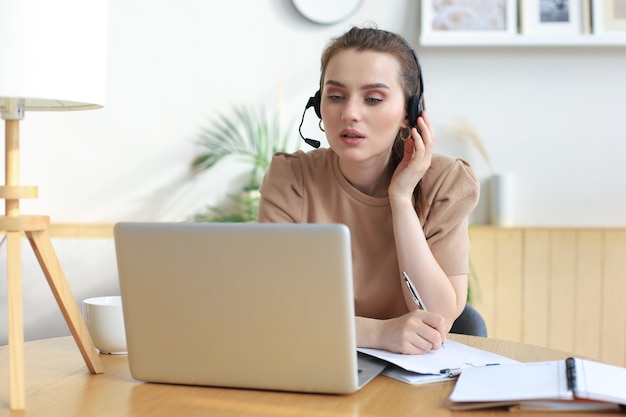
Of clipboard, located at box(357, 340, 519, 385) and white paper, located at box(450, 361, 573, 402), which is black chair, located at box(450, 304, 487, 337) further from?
white paper, located at box(450, 361, 573, 402)

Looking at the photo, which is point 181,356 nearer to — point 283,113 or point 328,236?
point 328,236

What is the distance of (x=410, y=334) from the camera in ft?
4.48

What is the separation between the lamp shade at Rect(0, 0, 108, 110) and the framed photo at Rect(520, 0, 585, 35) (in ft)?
7.05

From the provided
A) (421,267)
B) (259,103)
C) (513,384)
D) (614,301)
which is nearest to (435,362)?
(513,384)

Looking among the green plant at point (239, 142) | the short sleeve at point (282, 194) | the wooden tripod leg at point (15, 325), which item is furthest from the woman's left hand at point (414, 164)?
the green plant at point (239, 142)

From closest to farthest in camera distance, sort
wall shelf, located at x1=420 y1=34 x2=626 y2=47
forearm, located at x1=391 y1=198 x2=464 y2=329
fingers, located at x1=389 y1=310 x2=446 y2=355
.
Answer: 1. fingers, located at x1=389 y1=310 x2=446 y2=355
2. forearm, located at x1=391 y1=198 x2=464 y2=329
3. wall shelf, located at x1=420 y1=34 x2=626 y2=47

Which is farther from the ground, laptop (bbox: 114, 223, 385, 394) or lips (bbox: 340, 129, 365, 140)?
lips (bbox: 340, 129, 365, 140)

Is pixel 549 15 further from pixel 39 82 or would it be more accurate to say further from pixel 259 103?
pixel 39 82

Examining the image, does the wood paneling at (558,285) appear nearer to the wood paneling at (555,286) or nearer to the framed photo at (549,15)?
the wood paneling at (555,286)

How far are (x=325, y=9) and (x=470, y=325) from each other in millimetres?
1676

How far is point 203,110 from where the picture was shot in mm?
3258

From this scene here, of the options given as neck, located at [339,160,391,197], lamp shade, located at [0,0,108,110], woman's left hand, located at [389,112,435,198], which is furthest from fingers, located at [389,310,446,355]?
lamp shade, located at [0,0,108,110]

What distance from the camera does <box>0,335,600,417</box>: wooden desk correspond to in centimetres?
108

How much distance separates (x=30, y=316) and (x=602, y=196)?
2.13m
